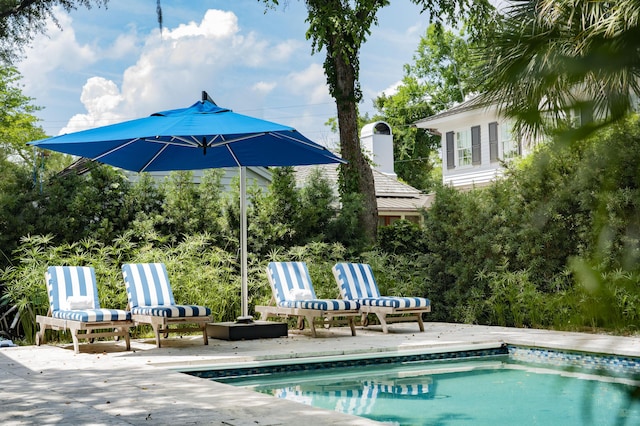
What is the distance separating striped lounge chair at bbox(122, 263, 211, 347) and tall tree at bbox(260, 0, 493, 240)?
446 centimetres

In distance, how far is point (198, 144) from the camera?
929 centimetres

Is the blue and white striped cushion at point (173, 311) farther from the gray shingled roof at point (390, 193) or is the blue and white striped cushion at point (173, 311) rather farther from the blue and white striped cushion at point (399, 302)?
the gray shingled roof at point (390, 193)

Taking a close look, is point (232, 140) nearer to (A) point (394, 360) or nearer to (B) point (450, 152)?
(A) point (394, 360)

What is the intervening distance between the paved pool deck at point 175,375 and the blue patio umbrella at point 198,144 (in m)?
1.54

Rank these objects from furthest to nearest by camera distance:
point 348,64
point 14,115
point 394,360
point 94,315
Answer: point 14,115 < point 348,64 < point 394,360 < point 94,315

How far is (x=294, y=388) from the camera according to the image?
22.2ft

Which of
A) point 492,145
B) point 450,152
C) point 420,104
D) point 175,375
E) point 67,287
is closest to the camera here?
point 175,375

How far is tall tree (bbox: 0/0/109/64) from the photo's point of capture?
10.9m

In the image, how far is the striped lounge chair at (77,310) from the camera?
784cm

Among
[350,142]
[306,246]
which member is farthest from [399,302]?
[350,142]

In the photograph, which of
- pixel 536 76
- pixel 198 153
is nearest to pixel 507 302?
pixel 198 153

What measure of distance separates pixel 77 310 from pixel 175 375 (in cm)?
230

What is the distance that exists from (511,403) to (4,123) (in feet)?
93.9

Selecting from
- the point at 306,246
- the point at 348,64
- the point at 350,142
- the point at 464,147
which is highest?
the point at 348,64
